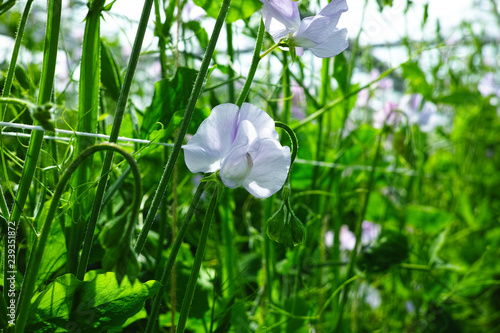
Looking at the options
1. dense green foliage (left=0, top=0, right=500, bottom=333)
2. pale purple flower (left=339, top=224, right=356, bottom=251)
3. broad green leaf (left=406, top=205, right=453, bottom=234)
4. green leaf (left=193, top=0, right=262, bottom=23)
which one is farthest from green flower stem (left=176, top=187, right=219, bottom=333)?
pale purple flower (left=339, top=224, right=356, bottom=251)

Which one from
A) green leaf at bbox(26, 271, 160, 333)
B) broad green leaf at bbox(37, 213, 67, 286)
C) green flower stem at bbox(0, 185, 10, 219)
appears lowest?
green leaf at bbox(26, 271, 160, 333)

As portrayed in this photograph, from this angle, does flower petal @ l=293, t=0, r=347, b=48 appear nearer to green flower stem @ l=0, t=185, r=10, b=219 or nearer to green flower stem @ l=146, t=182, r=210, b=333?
green flower stem @ l=146, t=182, r=210, b=333

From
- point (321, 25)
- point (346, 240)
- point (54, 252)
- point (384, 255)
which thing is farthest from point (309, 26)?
point (346, 240)

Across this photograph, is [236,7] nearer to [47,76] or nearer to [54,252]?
[47,76]

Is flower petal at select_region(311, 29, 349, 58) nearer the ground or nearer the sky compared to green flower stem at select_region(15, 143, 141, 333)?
nearer the sky

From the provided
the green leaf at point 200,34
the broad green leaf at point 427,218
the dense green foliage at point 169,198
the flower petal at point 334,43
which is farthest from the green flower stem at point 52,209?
the broad green leaf at point 427,218

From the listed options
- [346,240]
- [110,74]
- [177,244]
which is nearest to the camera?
[177,244]

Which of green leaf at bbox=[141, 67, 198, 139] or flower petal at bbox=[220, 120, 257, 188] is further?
green leaf at bbox=[141, 67, 198, 139]
